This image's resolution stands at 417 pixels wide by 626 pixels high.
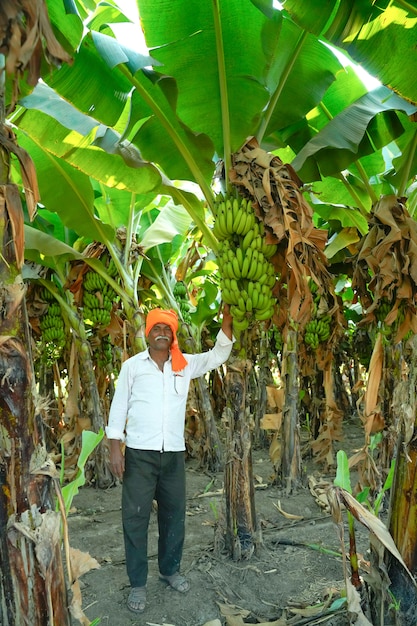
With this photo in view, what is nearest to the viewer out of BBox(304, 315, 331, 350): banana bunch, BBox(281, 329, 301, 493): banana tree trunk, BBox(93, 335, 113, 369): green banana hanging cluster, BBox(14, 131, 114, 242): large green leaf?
BBox(14, 131, 114, 242): large green leaf

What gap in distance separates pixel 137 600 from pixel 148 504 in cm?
51

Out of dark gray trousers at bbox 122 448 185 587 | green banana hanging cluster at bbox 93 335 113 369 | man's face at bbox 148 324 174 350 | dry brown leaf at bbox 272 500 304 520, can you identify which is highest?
man's face at bbox 148 324 174 350

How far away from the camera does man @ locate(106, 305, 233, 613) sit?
110 inches

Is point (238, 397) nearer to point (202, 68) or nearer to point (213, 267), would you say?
point (202, 68)

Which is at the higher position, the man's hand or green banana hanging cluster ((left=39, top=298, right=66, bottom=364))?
green banana hanging cluster ((left=39, top=298, right=66, bottom=364))

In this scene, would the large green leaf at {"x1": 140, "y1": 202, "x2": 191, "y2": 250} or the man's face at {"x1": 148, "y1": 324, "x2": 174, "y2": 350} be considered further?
the large green leaf at {"x1": 140, "y1": 202, "x2": 191, "y2": 250}

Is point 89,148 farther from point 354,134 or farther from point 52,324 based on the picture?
point 52,324

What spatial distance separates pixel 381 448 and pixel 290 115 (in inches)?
108

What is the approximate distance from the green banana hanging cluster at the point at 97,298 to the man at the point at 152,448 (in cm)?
251

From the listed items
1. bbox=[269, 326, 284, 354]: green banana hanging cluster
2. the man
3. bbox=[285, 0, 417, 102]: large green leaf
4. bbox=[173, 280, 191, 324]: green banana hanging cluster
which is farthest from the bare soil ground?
bbox=[269, 326, 284, 354]: green banana hanging cluster

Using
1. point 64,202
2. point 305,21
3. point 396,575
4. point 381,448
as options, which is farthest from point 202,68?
point 381,448

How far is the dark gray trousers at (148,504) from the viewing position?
9.15 ft

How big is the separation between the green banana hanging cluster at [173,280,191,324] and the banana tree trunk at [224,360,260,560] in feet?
11.0

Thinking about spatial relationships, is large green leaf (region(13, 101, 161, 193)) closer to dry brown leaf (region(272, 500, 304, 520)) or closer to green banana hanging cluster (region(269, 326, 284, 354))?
dry brown leaf (region(272, 500, 304, 520))
